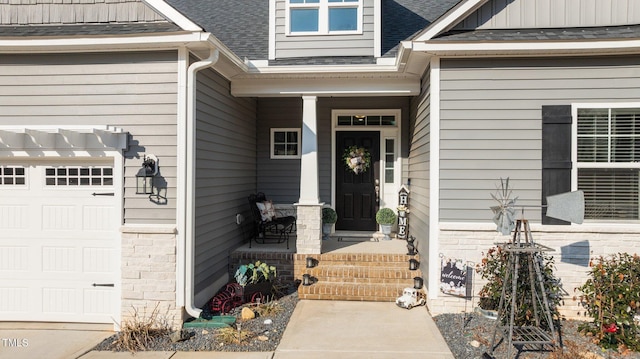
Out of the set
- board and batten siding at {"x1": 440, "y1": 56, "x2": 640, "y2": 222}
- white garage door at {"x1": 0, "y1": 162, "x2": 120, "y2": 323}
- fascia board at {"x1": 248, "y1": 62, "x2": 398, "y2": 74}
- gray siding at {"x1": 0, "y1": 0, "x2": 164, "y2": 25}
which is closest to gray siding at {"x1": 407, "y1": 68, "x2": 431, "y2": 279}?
board and batten siding at {"x1": 440, "y1": 56, "x2": 640, "y2": 222}

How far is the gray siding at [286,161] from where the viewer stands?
7.74 m

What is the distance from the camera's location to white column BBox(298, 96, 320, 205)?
20.4ft

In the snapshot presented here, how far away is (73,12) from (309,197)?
4004 mm

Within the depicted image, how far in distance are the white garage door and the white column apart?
8.75ft

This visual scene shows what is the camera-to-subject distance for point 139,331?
442cm

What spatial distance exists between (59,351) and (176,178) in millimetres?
2183

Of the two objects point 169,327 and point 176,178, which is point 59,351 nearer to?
point 169,327

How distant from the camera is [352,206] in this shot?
784 centimetres

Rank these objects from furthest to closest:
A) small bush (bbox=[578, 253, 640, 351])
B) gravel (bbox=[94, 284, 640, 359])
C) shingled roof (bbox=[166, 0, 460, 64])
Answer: shingled roof (bbox=[166, 0, 460, 64]), small bush (bbox=[578, 253, 640, 351]), gravel (bbox=[94, 284, 640, 359])

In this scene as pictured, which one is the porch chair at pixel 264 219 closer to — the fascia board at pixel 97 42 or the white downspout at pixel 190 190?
the white downspout at pixel 190 190

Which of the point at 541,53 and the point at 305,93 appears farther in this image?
the point at 305,93

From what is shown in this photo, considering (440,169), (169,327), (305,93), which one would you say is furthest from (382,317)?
(305,93)

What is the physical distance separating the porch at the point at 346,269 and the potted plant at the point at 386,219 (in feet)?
2.55

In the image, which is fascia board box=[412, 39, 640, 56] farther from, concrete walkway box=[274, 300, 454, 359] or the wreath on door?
concrete walkway box=[274, 300, 454, 359]
